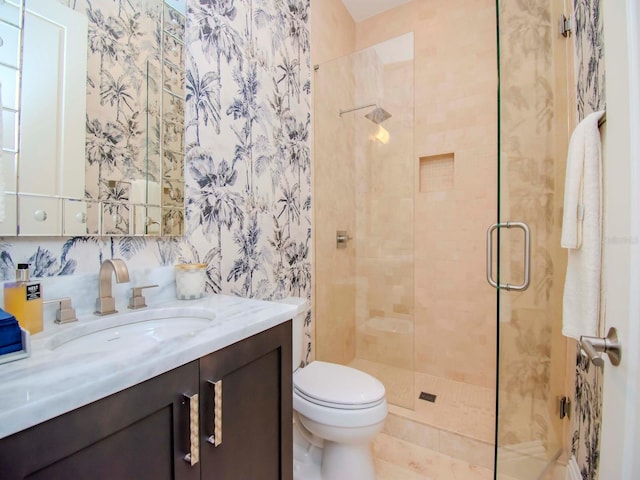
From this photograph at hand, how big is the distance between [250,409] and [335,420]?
1.94ft

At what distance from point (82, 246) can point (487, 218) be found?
7.74 feet

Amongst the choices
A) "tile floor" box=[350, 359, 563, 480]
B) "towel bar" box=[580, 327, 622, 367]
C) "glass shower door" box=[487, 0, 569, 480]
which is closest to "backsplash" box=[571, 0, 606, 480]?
"glass shower door" box=[487, 0, 569, 480]

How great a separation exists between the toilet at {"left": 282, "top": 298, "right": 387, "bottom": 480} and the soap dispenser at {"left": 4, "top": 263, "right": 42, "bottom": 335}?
0.90m

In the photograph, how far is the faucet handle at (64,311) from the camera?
2.66ft

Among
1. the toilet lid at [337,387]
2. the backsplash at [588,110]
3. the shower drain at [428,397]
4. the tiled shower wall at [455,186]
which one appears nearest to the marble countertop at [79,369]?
the toilet lid at [337,387]

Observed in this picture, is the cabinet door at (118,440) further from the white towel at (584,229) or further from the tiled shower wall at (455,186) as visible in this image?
the tiled shower wall at (455,186)

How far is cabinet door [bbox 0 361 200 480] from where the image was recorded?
0.42 metres

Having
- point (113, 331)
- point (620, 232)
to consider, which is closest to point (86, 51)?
point (113, 331)

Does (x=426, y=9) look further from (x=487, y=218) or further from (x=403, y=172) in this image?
(x=487, y=218)

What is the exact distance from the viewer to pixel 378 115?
2.21m

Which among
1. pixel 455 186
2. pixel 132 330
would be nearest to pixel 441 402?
pixel 455 186

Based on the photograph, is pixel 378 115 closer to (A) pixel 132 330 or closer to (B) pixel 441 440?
(A) pixel 132 330

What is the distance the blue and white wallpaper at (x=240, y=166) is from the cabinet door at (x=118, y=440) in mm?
552

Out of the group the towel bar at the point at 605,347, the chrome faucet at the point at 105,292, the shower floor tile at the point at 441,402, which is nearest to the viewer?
the towel bar at the point at 605,347
